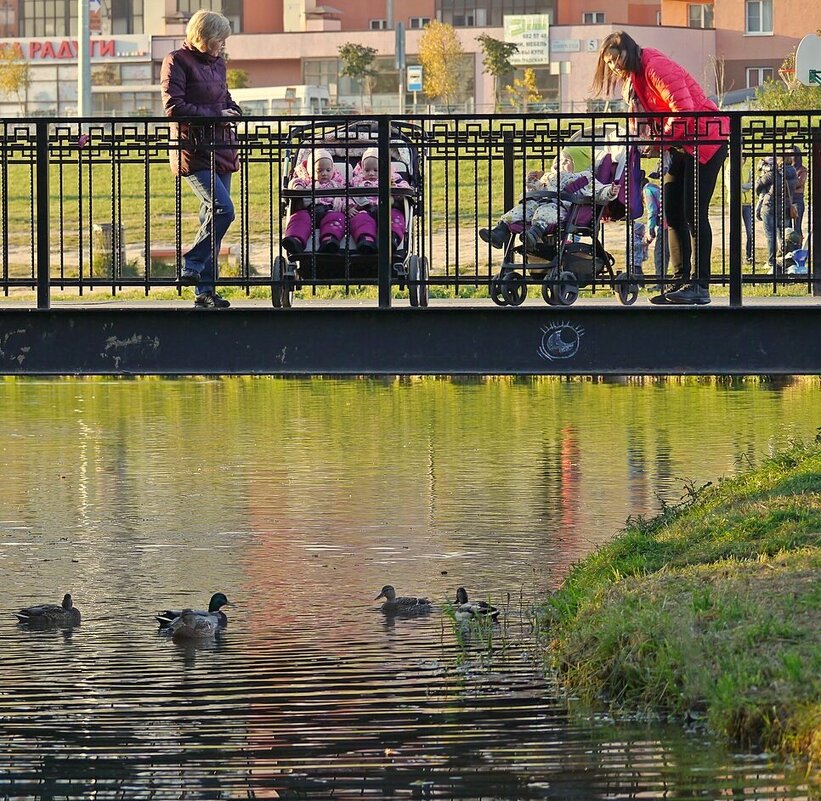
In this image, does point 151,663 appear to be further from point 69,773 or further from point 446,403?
point 446,403

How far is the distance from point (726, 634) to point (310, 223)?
17.6 ft

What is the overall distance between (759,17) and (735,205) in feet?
277

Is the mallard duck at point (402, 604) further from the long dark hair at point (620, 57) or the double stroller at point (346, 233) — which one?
the long dark hair at point (620, 57)

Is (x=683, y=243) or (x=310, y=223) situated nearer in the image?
(x=683, y=243)

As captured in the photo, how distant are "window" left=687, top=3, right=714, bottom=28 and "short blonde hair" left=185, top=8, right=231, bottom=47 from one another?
87.5m

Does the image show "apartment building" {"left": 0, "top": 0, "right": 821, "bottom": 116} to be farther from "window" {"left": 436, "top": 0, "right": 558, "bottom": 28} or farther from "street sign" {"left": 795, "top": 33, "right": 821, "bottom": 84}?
"street sign" {"left": 795, "top": 33, "right": 821, "bottom": 84}

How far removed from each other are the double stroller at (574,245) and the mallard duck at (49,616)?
134 inches

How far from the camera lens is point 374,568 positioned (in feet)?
51.6

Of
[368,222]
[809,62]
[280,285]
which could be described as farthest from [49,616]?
[809,62]

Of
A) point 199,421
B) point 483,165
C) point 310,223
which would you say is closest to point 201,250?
point 310,223

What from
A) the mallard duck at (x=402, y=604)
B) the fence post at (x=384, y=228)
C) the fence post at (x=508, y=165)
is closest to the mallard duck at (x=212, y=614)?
the mallard duck at (x=402, y=604)

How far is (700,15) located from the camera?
101 metres

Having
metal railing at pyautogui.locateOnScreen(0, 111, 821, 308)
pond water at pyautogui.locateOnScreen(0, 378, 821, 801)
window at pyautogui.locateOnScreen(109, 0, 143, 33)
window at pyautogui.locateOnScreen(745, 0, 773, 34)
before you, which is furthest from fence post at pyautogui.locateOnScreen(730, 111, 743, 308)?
window at pyautogui.locateOnScreen(109, 0, 143, 33)

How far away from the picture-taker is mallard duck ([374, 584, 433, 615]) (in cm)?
1361
